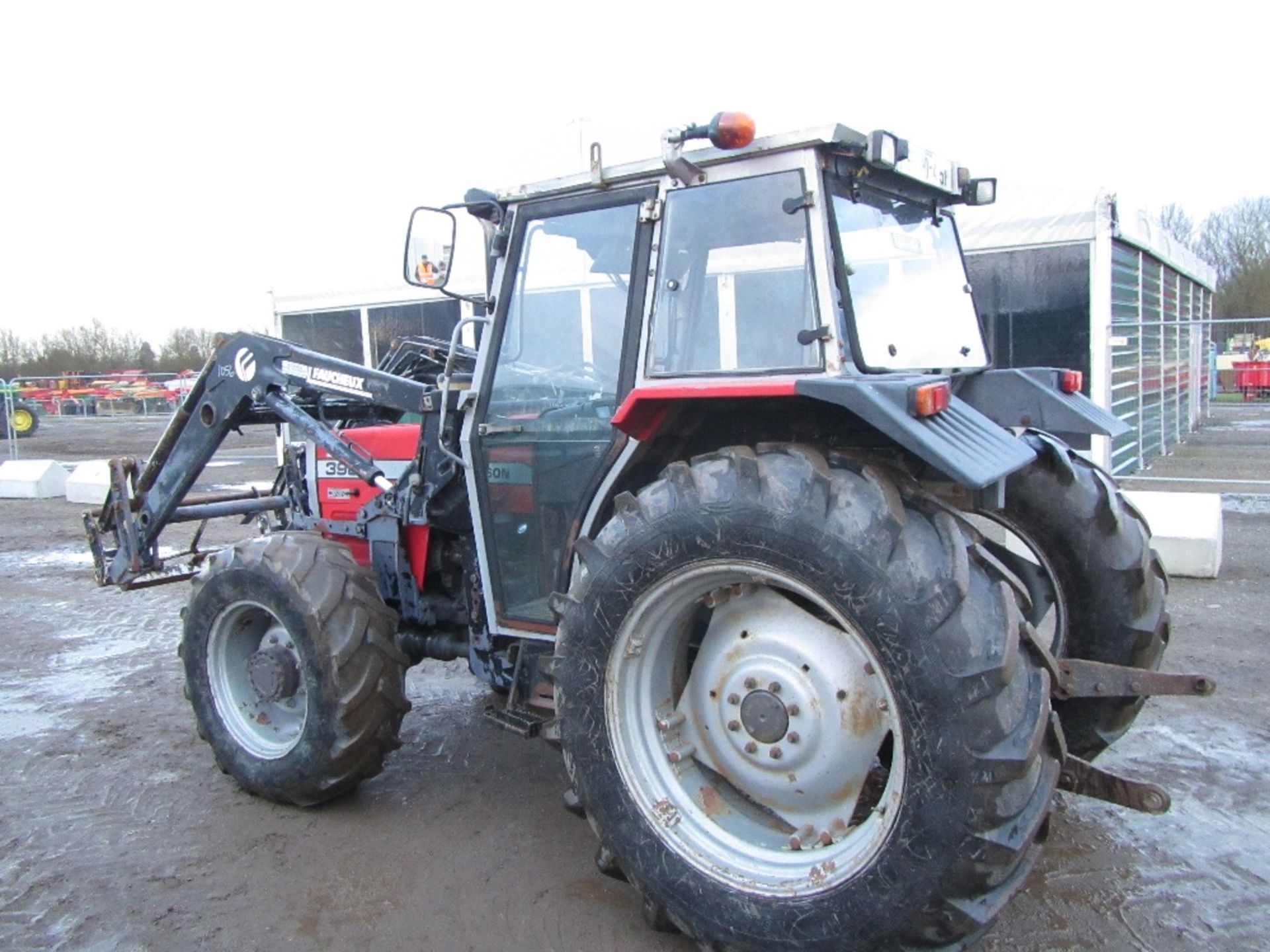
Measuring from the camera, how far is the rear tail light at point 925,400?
8.55 ft

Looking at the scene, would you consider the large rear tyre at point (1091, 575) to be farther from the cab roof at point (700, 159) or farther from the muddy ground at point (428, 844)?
the cab roof at point (700, 159)

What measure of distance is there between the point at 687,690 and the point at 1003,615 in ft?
3.32

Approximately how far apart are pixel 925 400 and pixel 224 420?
3.15 meters

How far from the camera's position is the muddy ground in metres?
3.05

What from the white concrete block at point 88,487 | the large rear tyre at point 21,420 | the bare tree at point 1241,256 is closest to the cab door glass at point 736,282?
the white concrete block at point 88,487

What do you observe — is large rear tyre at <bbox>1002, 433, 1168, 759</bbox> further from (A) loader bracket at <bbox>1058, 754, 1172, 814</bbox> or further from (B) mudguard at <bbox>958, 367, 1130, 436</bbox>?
(A) loader bracket at <bbox>1058, 754, 1172, 814</bbox>

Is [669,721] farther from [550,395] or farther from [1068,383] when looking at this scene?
[1068,383]

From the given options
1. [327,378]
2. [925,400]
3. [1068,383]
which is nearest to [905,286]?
[1068,383]

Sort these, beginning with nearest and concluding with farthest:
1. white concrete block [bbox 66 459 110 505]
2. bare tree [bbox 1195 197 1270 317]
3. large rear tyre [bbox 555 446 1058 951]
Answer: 1. large rear tyre [bbox 555 446 1058 951]
2. white concrete block [bbox 66 459 110 505]
3. bare tree [bbox 1195 197 1270 317]

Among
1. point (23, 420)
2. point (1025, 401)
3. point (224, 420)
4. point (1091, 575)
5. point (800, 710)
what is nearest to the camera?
point (800, 710)

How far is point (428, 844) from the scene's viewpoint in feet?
11.9

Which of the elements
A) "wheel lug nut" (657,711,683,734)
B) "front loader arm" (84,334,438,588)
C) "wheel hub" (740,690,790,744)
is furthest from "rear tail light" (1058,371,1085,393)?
"front loader arm" (84,334,438,588)

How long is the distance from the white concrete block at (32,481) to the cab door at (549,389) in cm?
1245

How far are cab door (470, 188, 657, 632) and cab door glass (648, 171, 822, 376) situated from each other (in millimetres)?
183
